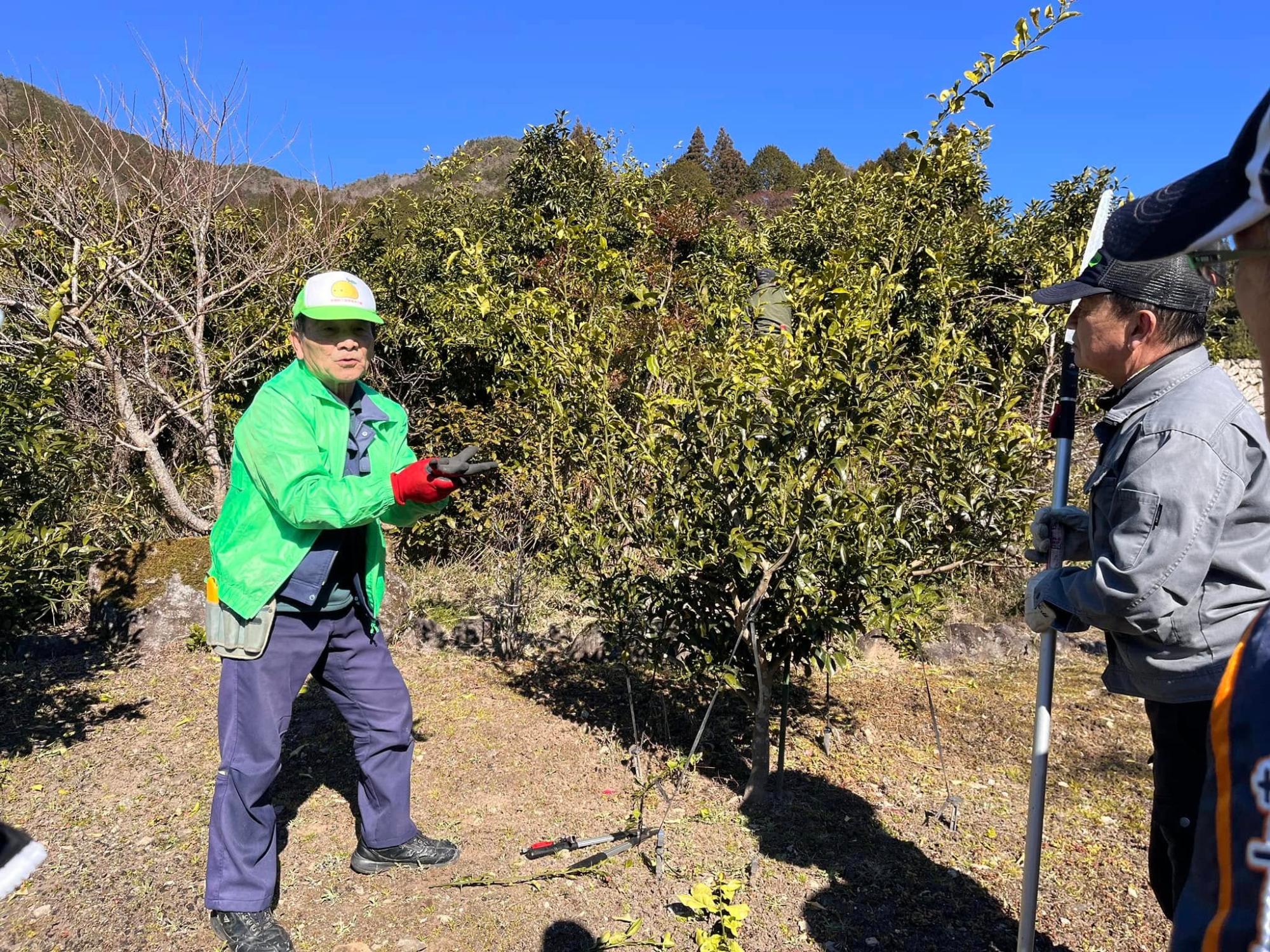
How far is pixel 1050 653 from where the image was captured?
2295mm

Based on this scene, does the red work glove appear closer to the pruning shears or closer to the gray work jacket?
the pruning shears

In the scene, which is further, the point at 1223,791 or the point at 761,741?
the point at 761,741

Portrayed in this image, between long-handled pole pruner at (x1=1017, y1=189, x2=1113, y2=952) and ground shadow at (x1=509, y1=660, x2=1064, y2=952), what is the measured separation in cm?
35

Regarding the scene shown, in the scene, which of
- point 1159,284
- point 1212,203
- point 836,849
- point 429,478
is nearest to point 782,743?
point 836,849

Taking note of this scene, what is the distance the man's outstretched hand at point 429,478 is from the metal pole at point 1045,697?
1634mm

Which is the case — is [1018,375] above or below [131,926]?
above

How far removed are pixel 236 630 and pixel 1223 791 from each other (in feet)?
8.12

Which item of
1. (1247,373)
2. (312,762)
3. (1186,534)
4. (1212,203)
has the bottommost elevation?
(312,762)

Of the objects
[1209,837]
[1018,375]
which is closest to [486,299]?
[1018,375]

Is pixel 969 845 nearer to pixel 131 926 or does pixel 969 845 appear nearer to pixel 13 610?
pixel 131 926

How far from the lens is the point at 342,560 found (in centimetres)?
279

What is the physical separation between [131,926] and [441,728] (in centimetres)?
162

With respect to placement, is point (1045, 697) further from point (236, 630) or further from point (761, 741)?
point (236, 630)

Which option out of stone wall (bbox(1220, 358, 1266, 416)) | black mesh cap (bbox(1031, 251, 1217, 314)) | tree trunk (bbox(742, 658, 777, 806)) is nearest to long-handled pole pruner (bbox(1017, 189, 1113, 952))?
black mesh cap (bbox(1031, 251, 1217, 314))
